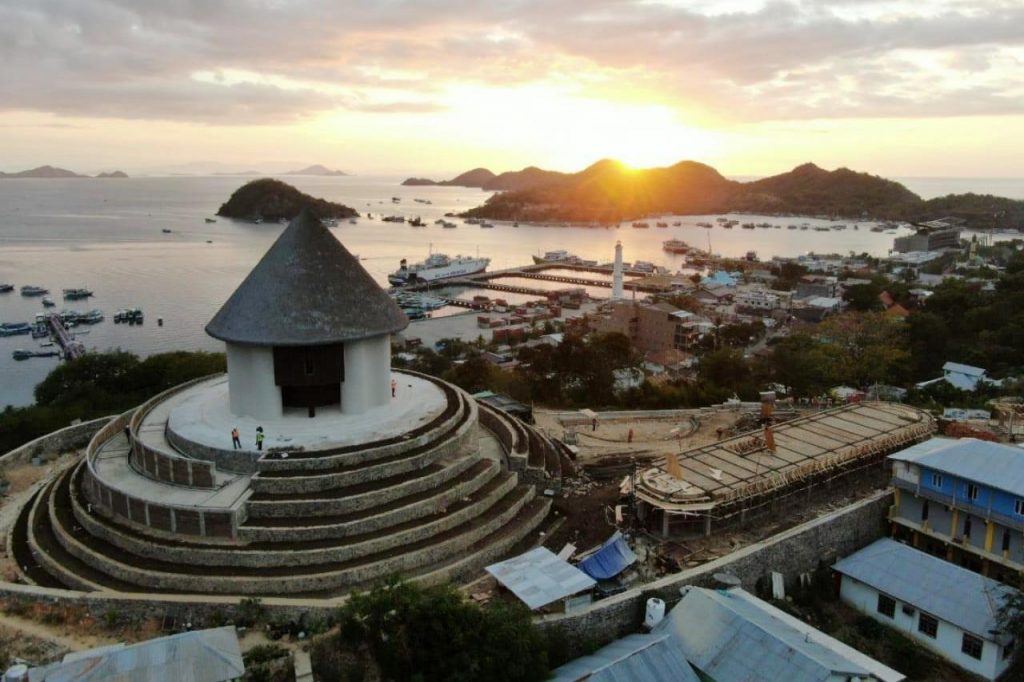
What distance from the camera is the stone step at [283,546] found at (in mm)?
12898

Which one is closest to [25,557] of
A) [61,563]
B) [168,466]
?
[61,563]

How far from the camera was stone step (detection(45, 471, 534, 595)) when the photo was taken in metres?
12.5

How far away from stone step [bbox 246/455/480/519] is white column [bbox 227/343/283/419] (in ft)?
9.51

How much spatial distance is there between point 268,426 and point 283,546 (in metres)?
3.70

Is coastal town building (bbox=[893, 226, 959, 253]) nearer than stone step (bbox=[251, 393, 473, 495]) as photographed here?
No

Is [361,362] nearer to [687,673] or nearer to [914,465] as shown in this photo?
[687,673]

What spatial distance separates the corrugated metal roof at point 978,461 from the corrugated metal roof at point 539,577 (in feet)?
27.5

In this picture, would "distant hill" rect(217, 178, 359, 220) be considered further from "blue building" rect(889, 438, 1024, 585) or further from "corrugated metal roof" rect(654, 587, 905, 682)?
"corrugated metal roof" rect(654, 587, 905, 682)

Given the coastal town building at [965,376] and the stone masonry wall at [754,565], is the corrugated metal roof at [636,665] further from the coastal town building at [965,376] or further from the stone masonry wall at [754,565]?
the coastal town building at [965,376]

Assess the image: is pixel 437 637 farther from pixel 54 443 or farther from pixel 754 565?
pixel 54 443

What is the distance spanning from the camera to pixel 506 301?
253ft

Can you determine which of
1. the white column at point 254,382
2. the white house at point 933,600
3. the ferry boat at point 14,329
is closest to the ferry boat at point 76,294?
the ferry boat at point 14,329

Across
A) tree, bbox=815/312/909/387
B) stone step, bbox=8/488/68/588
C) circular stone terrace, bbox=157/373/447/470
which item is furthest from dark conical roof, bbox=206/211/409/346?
tree, bbox=815/312/909/387

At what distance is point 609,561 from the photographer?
1378 centimetres
